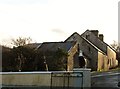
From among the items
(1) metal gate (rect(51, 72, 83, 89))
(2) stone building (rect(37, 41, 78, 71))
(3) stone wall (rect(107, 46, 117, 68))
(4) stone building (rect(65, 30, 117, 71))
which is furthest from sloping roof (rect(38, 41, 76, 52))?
(1) metal gate (rect(51, 72, 83, 89))

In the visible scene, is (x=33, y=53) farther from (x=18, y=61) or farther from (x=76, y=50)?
(x=76, y=50)

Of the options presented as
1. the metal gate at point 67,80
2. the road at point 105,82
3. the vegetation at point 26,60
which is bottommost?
the road at point 105,82

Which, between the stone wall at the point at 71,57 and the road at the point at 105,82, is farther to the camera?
the stone wall at the point at 71,57

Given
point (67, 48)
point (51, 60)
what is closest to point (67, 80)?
point (51, 60)

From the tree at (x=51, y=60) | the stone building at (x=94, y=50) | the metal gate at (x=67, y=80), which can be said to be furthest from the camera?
the stone building at (x=94, y=50)

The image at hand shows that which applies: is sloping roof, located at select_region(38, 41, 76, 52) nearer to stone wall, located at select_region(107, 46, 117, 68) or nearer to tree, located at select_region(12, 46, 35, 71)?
tree, located at select_region(12, 46, 35, 71)

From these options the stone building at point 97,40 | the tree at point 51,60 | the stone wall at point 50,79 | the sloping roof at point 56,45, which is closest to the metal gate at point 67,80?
the stone wall at point 50,79

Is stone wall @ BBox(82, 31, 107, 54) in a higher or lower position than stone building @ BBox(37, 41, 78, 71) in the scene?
higher

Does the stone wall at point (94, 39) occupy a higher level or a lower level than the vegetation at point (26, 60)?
higher

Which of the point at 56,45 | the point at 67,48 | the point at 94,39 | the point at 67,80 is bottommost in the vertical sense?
the point at 67,80

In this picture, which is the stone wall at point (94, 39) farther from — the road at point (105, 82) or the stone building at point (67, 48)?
the road at point (105, 82)

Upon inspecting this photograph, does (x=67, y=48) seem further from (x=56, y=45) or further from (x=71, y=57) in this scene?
(x=56, y=45)

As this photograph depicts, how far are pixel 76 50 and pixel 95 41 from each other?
1644 cm

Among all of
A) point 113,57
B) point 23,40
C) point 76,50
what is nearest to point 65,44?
point 76,50
